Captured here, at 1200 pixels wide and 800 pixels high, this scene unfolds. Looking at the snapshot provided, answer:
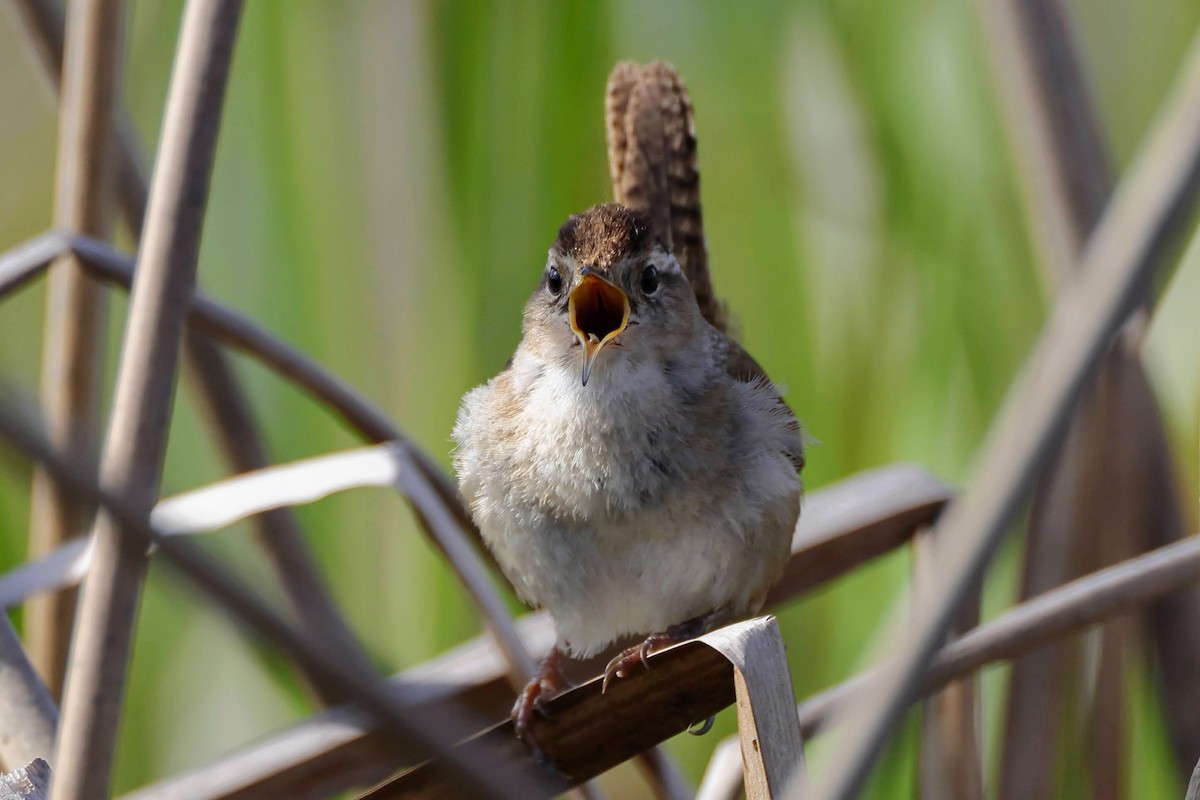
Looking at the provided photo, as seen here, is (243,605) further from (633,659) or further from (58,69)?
(58,69)

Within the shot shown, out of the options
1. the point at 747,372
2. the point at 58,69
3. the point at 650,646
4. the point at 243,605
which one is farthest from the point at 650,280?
the point at 243,605

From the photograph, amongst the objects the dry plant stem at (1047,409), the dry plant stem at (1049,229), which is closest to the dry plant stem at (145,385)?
the dry plant stem at (1047,409)

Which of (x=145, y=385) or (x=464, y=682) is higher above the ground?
(x=145, y=385)

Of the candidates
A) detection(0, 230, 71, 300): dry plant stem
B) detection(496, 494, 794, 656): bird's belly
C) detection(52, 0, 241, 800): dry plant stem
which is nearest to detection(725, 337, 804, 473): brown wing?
detection(496, 494, 794, 656): bird's belly

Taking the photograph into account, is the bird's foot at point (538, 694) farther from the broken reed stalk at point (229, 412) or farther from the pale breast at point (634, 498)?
the broken reed stalk at point (229, 412)

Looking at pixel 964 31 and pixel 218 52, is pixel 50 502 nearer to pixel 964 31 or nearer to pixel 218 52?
pixel 218 52

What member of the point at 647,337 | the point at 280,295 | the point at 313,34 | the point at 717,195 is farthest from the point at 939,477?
the point at 313,34
